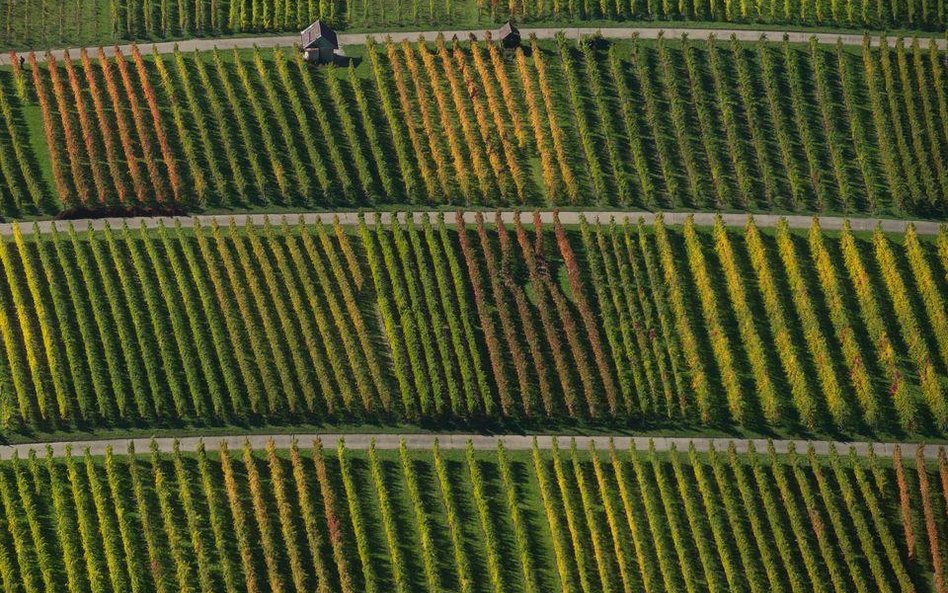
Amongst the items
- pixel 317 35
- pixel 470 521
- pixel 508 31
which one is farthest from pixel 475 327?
pixel 317 35

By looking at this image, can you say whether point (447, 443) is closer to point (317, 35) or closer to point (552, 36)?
point (317, 35)

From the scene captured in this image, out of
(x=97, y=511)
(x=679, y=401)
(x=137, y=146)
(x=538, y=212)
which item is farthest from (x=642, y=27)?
(x=97, y=511)

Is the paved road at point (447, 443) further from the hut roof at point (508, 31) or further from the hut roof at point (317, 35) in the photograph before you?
the hut roof at point (508, 31)

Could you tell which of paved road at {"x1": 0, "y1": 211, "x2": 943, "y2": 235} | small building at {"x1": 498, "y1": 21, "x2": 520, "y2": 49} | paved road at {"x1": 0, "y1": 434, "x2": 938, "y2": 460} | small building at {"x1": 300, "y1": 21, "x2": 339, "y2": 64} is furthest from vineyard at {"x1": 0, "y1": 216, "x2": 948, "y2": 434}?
small building at {"x1": 498, "y1": 21, "x2": 520, "y2": 49}

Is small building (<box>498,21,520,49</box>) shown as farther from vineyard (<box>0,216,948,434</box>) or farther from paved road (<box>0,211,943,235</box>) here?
vineyard (<box>0,216,948,434</box>)

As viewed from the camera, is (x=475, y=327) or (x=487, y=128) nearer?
(x=475, y=327)

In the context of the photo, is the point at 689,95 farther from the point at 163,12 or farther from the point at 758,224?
the point at 163,12

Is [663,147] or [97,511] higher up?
[663,147]
